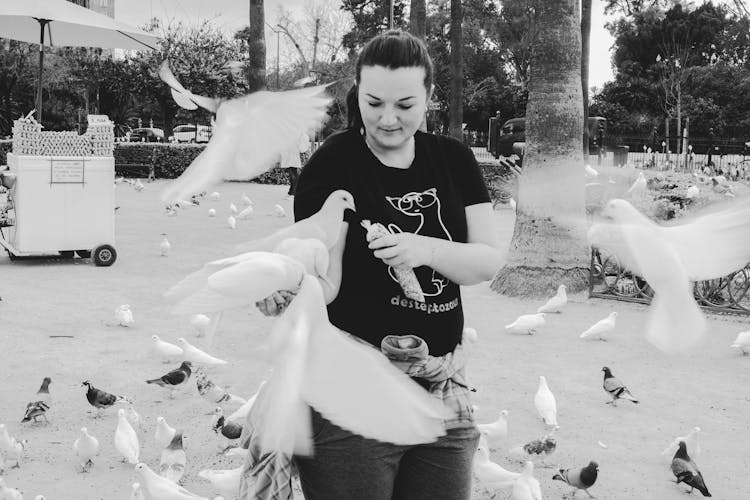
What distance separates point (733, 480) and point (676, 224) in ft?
8.95

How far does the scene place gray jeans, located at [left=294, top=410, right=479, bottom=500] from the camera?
67.1 inches

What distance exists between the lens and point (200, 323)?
20.1ft

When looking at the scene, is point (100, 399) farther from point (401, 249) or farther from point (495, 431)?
point (401, 249)

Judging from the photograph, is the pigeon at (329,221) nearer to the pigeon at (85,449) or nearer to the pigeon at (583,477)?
the pigeon at (583,477)

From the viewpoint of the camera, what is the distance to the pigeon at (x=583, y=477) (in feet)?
11.8

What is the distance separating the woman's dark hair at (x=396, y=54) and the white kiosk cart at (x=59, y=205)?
26.0 feet

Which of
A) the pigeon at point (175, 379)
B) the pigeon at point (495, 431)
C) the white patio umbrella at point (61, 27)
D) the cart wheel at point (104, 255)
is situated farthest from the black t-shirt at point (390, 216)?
the white patio umbrella at point (61, 27)

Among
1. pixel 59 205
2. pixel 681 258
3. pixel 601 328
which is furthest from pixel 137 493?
pixel 59 205

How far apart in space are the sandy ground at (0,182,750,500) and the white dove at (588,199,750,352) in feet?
2.62

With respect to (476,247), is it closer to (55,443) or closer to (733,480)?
(733,480)

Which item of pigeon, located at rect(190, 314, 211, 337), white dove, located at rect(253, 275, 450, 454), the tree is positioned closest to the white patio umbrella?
pigeon, located at rect(190, 314, 211, 337)

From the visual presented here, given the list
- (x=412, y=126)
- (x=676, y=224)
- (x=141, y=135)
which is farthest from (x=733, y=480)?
(x=141, y=135)

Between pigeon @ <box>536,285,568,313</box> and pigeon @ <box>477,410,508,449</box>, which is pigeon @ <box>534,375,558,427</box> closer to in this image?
pigeon @ <box>477,410,508,449</box>

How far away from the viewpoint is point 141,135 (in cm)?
3544
